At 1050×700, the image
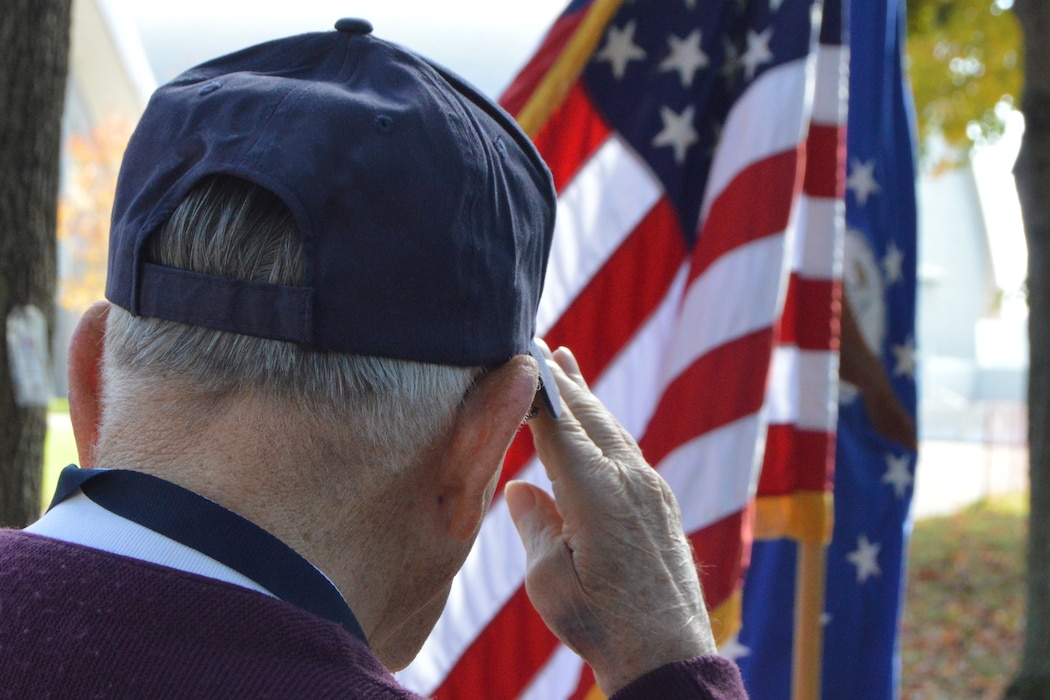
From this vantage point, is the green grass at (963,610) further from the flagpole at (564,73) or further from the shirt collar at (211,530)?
the shirt collar at (211,530)

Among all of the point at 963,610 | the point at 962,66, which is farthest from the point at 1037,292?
the point at 962,66

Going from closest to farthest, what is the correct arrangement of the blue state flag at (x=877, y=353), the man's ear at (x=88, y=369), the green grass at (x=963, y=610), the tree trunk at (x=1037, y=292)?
the man's ear at (x=88, y=369)
the blue state flag at (x=877, y=353)
the tree trunk at (x=1037, y=292)
the green grass at (x=963, y=610)

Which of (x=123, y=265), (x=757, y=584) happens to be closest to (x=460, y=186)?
(x=123, y=265)

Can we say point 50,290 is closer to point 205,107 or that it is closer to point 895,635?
point 205,107

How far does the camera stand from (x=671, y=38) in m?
2.90

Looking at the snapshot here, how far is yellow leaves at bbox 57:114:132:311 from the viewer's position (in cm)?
2488

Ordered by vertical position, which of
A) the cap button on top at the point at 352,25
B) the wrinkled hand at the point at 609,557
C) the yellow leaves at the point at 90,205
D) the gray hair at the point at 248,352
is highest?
the cap button on top at the point at 352,25

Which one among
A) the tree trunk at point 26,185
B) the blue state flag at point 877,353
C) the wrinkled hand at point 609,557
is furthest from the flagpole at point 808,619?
the tree trunk at point 26,185

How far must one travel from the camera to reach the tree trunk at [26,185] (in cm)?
297

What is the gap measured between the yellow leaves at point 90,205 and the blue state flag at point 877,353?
23936mm

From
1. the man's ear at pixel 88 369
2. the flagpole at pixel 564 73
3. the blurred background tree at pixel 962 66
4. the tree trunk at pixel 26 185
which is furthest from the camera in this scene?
the blurred background tree at pixel 962 66

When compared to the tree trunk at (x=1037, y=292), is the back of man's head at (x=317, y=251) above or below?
above

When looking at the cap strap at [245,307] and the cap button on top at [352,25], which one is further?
the cap button on top at [352,25]

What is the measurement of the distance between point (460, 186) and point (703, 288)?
1.57 meters
